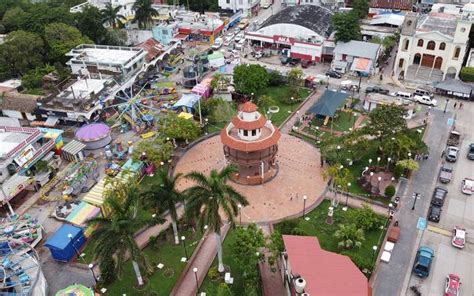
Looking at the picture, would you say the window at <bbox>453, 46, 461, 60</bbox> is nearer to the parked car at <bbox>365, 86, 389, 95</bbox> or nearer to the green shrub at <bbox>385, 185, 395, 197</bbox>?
the parked car at <bbox>365, 86, 389, 95</bbox>

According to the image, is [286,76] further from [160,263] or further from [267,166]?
[160,263]

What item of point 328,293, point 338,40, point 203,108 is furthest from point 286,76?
point 328,293

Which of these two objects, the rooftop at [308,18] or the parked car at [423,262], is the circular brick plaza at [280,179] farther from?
the rooftop at [308,18]

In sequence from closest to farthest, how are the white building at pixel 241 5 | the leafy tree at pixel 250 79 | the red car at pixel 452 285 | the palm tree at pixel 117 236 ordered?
the palm tree at pixel 117 236
the red car at pixel 452 285
the leafy tree at pixel 250 79
the white building at pixel 241 5

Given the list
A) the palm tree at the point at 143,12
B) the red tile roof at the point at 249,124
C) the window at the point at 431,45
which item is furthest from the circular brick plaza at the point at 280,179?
the palm tree at the point at 143,12

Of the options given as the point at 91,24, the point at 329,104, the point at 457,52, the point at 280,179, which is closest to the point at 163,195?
the point at 280,179

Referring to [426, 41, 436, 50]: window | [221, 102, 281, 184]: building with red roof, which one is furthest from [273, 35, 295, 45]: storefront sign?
[221, 102, 281, 184]: building with red roof

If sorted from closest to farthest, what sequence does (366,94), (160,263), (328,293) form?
1. (328,293)
2. (160,263)
3. (366,94)
